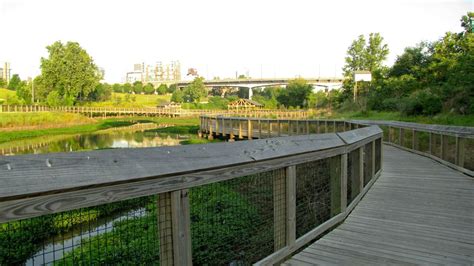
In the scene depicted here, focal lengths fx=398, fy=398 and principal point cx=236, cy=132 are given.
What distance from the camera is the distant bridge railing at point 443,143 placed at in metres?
9.52

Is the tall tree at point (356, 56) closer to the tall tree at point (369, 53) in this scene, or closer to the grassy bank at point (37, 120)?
the tall tree at point (369, 53)

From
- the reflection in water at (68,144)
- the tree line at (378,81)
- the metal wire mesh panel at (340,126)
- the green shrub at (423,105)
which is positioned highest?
the tree line at (378,81)

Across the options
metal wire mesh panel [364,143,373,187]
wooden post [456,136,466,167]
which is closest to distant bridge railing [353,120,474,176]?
wooden post [456,136,466,167]

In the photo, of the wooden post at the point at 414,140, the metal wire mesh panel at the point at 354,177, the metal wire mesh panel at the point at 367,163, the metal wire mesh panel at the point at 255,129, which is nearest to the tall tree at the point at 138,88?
the metal wire mesh panel at the point at 255,129

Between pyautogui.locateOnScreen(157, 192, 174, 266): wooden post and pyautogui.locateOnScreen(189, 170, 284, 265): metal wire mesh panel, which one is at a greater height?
pyautogui.locateOnScreen(157, 192, 174, 266): wooden post

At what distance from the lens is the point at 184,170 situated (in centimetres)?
260

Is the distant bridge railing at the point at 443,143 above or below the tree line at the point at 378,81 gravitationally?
below

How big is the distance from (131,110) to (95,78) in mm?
11186

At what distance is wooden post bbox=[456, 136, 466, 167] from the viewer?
959cm

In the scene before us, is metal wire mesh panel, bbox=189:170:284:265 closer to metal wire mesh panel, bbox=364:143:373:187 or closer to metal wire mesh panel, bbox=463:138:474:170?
metal wire mesh panel, bbox=364:143:373:187

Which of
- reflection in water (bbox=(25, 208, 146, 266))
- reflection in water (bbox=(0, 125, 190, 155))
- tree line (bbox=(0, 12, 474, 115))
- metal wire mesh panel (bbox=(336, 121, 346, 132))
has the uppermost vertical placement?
tree line (bbox=(0, 12, 474, 115))

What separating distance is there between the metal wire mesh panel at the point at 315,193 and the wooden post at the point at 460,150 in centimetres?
457

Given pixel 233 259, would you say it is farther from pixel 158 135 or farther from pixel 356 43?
pixel 356 43

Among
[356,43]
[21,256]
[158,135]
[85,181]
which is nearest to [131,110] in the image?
[158,135]
